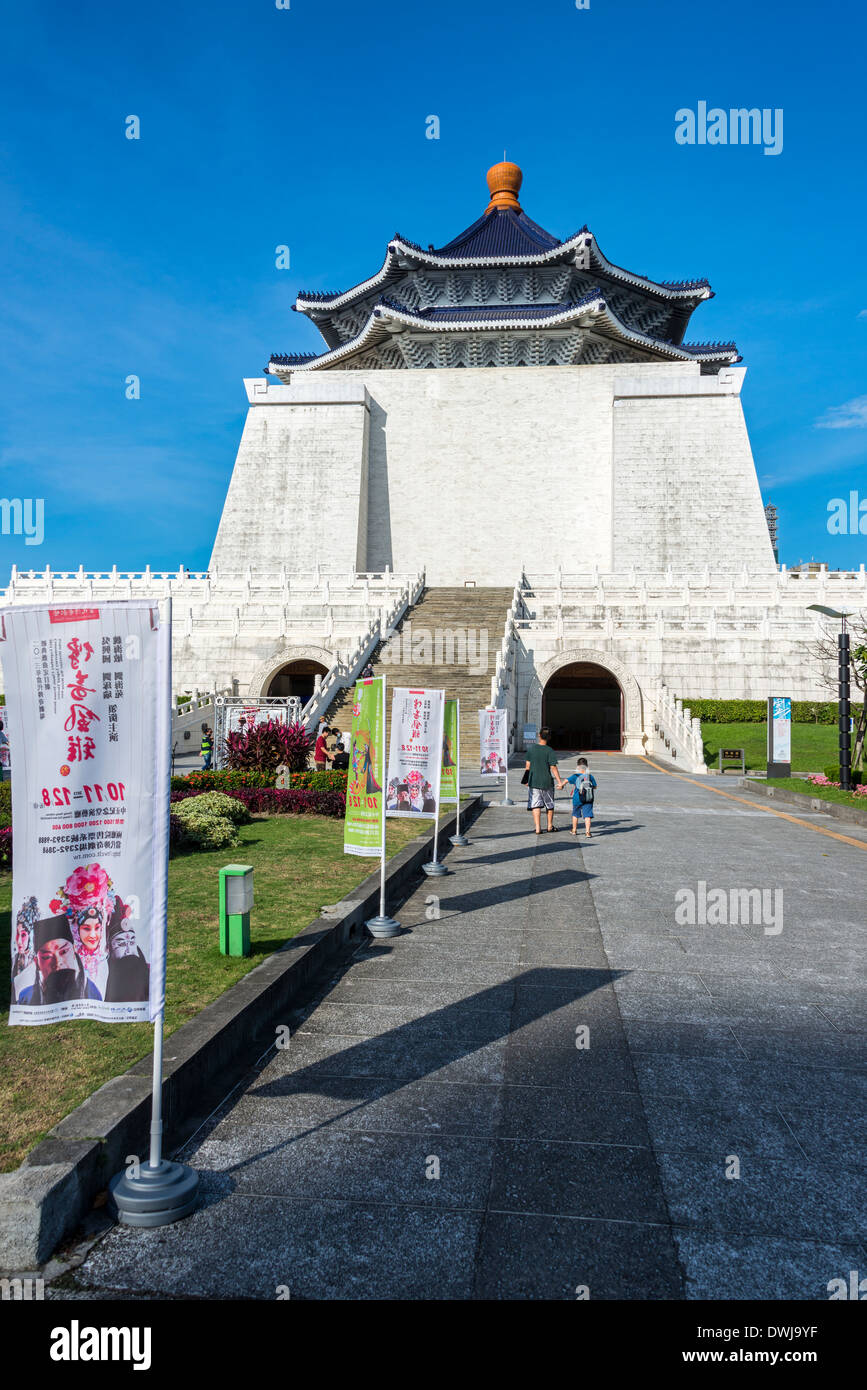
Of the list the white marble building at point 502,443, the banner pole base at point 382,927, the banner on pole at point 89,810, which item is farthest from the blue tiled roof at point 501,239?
the banner on pole at point 89,810

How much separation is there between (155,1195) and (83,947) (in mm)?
909

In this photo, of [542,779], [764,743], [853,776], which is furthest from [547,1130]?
[764,743]

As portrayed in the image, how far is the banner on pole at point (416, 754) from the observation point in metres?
8.23

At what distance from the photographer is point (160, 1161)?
10.2 feet

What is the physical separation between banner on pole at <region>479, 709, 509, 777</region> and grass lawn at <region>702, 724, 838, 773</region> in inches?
324

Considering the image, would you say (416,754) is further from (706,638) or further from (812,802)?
(706,638)

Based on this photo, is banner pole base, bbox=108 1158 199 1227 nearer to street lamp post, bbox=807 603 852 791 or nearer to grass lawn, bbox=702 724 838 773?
street lamp post, bbox=807 603 852 791

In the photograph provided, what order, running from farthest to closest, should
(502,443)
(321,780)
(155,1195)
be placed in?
1. (502,443)
2. (321,780)
3. (155,1195)

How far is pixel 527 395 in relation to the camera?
40781 mm

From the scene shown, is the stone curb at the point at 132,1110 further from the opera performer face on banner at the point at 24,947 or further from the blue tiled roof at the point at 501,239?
the blue tiled roof at the point at 501,239

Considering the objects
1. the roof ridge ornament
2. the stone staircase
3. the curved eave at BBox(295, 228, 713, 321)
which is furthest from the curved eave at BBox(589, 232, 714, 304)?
the stone staircase

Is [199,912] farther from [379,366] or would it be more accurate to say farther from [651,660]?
[379,366]

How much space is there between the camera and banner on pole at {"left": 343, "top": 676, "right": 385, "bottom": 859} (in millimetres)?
6750

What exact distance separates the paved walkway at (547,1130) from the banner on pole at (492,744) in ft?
26.8
